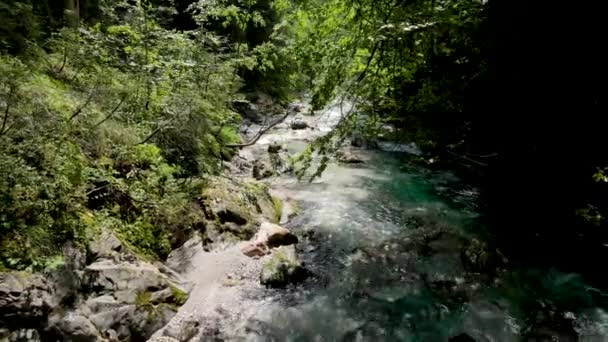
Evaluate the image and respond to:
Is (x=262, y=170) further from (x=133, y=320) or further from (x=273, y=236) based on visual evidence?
(x=133, y=320)

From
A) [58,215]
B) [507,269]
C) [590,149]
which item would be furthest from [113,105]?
[507,269]

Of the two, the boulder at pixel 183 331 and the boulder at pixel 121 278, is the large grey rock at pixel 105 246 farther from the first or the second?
the boulder at pixel 183 331

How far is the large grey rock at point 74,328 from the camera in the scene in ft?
14.2

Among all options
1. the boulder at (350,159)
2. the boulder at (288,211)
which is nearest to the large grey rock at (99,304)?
the boulder at (288,211)

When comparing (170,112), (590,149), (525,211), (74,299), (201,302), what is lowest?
(201,302)

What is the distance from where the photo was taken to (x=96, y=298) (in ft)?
16.2

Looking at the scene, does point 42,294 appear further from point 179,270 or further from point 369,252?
point 369,252

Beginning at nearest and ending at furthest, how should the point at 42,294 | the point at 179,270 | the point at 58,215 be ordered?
the point at 42,294 → the point at 58,215 → the point at 179,270

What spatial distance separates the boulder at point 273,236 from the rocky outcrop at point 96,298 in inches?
74.4

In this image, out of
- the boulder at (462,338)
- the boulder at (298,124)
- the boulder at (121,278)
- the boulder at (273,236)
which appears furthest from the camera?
the boulder at (298,124)

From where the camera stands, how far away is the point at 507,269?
726cm

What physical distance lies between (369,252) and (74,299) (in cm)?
519

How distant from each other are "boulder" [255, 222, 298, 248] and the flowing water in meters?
0.33

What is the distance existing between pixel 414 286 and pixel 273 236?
2.84 m
